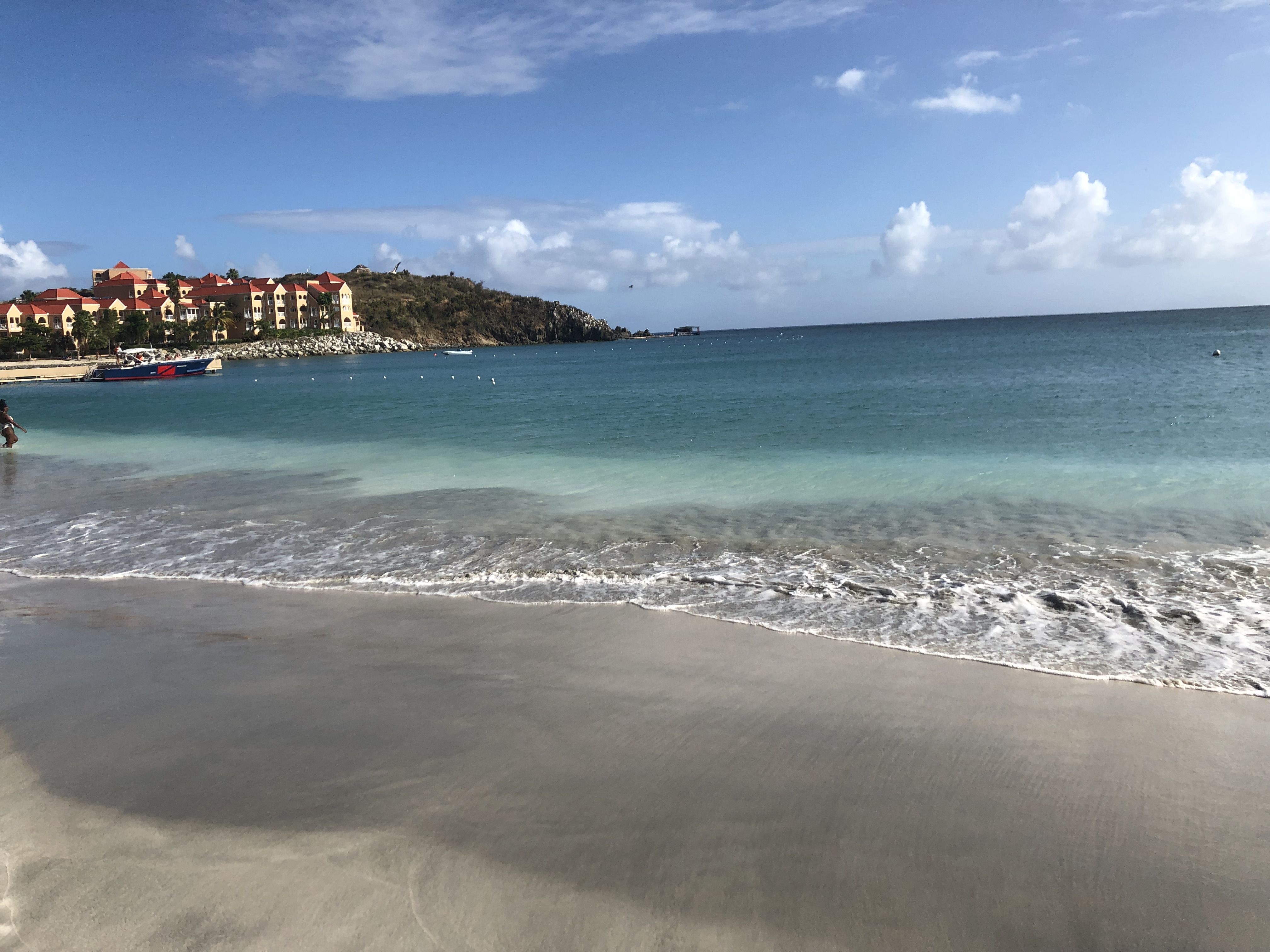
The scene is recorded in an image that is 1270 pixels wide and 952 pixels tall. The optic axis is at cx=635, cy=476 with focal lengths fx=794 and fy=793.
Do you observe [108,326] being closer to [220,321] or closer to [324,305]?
[220,321]

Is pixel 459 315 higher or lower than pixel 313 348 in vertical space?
higher

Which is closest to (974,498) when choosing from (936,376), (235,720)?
(235,720)

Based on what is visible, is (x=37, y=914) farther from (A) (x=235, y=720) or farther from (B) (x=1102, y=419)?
(B) (x=1102, y=419)

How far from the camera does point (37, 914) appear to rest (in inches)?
135

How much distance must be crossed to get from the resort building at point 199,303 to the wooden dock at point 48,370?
691 inches

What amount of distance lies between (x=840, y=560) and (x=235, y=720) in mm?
6376

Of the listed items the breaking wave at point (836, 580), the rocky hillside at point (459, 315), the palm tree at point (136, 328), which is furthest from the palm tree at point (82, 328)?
the breaking wave at point (836, 580)

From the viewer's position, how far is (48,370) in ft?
249

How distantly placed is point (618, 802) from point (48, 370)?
91711 millimetres

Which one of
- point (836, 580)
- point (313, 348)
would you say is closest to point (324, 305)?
point (313, 348)

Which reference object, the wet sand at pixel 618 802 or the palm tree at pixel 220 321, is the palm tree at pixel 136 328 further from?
the wet sand at pixel 618 802

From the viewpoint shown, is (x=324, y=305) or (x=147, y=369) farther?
(x=324, y=305)

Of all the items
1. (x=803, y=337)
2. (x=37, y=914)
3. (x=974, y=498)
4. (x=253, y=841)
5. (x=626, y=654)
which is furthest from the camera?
(x=803, y=337)

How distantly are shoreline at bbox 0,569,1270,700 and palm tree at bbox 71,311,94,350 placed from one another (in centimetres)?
11097
